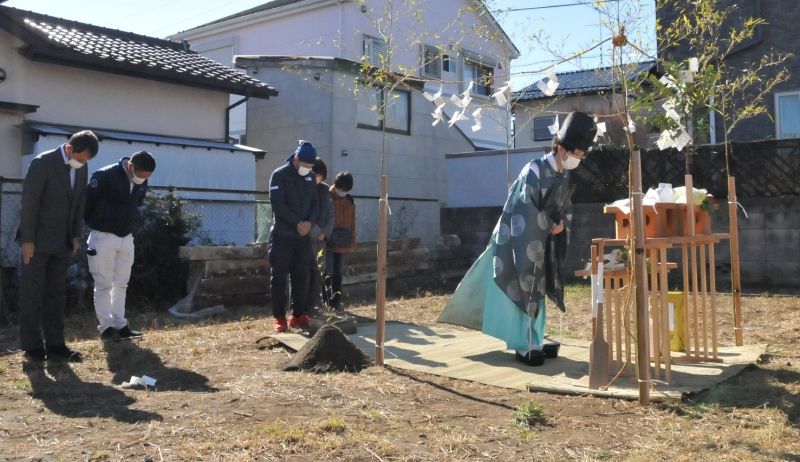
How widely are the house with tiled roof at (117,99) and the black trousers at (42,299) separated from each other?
4852 mm

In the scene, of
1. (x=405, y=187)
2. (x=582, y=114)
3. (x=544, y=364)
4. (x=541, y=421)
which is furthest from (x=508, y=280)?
(x=405, y=187)

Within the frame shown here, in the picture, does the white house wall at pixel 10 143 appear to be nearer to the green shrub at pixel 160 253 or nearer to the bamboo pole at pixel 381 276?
the green shrub at pixel 160 253

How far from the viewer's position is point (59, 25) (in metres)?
13.4

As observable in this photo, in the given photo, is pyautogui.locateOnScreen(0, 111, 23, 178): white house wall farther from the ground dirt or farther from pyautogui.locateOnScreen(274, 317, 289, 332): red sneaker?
pyautogui.locateOnScreen(274, 317, 289, 332): red sneaker

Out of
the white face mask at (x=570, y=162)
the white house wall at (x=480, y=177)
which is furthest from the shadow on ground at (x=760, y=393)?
the white house wall at (x=480, y=177)

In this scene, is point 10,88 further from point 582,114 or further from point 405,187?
point 582,114

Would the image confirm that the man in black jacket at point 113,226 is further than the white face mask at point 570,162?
Yes

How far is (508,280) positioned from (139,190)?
3.26 metres

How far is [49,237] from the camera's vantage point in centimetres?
570

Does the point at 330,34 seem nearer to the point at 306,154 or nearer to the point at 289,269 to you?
the point at 306,154

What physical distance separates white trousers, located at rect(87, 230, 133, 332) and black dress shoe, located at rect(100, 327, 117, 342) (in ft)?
0.10

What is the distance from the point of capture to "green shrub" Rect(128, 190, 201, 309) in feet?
30.1

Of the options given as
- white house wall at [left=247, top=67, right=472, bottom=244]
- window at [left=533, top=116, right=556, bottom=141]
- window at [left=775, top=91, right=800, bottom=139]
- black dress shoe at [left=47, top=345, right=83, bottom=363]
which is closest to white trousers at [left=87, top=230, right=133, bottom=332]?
black dress shoe at [left=47, top=345, right=83, bottom=363]

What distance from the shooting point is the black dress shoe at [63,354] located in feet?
18.8
